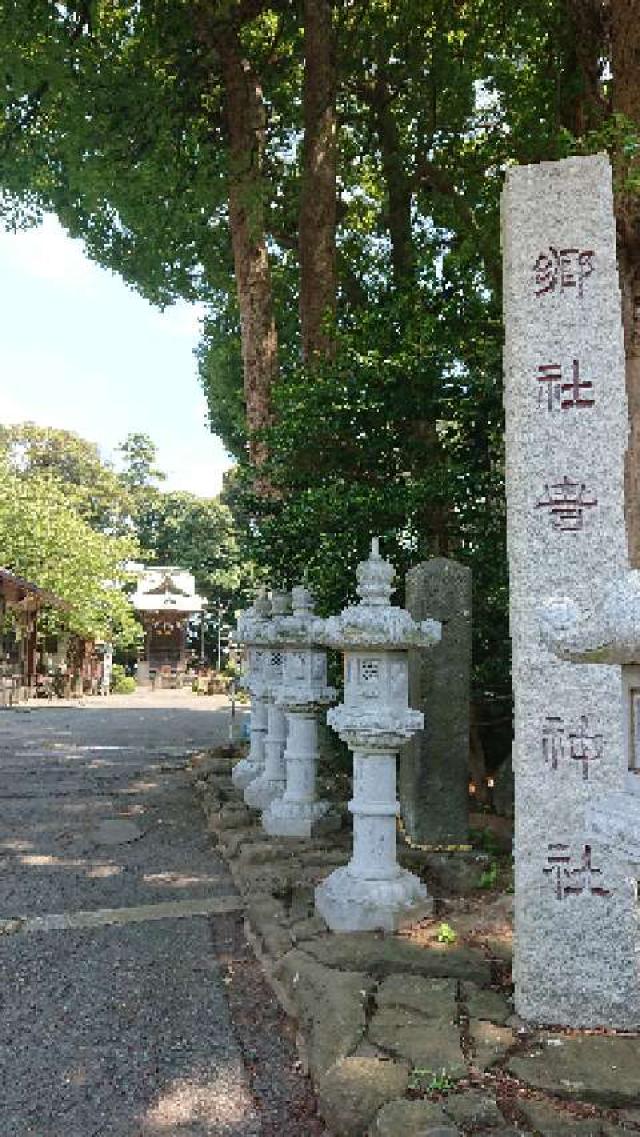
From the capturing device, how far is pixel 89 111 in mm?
11672

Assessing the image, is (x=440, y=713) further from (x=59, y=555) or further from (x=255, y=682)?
(x=59, y=555)

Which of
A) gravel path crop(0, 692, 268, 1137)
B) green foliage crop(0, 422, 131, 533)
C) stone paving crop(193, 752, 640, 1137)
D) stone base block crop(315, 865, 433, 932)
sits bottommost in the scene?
gravel path crop(0, 692, 268, 1137)

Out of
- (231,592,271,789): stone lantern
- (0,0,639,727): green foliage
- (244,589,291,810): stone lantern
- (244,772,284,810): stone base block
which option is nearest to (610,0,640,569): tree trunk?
(0,0,639,727): green foliage

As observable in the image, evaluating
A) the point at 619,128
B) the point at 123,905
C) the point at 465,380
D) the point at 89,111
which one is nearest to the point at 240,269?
the point at 89,111

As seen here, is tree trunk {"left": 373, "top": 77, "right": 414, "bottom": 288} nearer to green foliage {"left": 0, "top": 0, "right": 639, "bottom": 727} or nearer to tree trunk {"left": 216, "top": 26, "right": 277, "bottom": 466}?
green foliage {"left": 0, "top": 0, "right": 639, "bottom": 727}

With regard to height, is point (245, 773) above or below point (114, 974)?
above

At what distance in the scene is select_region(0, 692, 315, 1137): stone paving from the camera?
109 inches

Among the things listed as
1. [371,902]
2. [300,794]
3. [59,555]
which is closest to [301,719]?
[300,794]

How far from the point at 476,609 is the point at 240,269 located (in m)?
5.98

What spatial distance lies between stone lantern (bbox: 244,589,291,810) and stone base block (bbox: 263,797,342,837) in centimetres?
72

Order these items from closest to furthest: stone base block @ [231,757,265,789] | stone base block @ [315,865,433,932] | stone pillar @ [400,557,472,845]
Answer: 1. stone base block @ [315,865,433,932]
2. stone pillar @ [400,557,472,845]
3. stone base block @ [231,757,265,789]

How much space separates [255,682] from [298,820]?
1989 mm

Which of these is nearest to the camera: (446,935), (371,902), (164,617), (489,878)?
(446,935)

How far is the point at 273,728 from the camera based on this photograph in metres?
7.19
